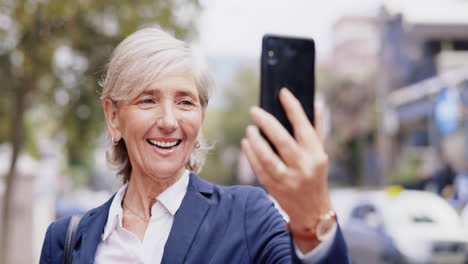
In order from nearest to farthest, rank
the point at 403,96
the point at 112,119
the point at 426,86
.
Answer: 1. the point at 112,119
2. the point at 426,86
3. the point at 403,96

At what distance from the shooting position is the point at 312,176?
115 cm

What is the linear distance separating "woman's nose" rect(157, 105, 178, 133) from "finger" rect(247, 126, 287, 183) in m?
0.70

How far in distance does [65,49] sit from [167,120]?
24.1 ft

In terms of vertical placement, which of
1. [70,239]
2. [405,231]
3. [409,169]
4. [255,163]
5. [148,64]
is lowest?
[409,169]

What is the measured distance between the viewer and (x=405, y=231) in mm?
10086

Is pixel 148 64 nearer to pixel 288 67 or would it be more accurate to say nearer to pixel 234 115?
pixel 288 67

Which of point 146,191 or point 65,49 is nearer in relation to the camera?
point 146,191

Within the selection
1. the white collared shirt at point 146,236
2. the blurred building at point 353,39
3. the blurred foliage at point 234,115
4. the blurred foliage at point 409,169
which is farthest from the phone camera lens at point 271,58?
the blurred building at point 353,39

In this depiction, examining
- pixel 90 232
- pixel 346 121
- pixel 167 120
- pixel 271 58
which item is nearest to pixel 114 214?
pixel 90 232

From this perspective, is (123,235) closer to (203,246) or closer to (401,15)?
(203,246)

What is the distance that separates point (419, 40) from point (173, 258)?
26350 mm

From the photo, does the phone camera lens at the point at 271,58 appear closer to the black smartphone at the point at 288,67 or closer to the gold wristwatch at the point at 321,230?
the black smartphone at the point at 288,67

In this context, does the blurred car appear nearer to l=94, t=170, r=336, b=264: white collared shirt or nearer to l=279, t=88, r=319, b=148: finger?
l=94, t=170, r=336, b=264: white collared shirt

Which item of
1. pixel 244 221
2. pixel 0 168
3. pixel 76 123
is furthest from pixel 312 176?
pixel 0 168
